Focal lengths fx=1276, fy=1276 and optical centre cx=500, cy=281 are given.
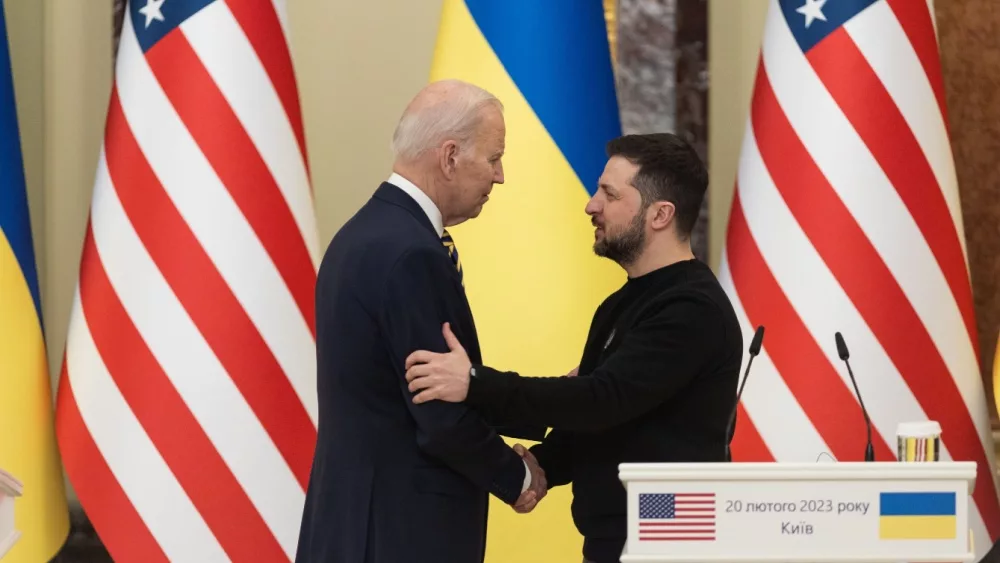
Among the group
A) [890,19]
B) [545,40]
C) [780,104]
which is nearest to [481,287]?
[545,40]

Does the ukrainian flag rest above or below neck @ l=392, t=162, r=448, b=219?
below

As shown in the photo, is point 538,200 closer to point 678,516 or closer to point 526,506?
point 526,506

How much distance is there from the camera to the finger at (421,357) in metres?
1.94

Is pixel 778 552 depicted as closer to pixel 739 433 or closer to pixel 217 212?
pixel 739 433

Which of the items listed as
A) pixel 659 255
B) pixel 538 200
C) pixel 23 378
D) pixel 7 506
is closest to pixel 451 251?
pixel 659 255

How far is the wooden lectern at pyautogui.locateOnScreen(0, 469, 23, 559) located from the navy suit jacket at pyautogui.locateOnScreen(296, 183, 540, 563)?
588mm

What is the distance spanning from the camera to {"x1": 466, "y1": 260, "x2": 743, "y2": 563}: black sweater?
1.98m

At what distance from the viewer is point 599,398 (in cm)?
197

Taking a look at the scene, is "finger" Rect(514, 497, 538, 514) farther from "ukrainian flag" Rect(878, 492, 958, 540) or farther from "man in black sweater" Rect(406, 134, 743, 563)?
"ukrainian flag" Rect(878, 492, 958, 540)

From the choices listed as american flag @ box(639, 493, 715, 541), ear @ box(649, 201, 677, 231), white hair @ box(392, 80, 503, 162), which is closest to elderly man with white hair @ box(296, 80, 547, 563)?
white hair @ box(392, 80, 503, 162)

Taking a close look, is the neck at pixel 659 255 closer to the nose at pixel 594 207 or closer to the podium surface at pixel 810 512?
the nose at pixel 594 207

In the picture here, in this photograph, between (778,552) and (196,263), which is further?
(196,263)

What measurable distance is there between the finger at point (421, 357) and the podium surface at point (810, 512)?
0.50 metres

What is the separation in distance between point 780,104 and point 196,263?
131 cm
